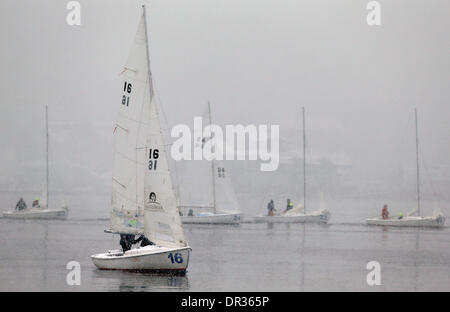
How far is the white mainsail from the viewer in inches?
1726

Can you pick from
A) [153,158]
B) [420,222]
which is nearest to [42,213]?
[420,222]

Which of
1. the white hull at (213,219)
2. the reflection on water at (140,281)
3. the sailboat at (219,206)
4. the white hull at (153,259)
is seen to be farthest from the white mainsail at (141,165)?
the sailboat at (219,206)

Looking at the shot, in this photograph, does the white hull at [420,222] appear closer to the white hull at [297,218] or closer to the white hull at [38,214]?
the white hull at [297,218]

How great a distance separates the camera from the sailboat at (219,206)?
8950cm

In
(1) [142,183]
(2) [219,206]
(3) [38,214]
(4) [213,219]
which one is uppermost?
(1) [142,183]

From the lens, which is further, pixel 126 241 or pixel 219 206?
pixel 219 206

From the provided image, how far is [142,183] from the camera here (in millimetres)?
44688

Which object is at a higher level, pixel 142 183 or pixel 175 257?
pixel 142 183

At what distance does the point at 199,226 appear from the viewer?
88438 millimetres

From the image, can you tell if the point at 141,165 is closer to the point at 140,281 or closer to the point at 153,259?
the point at 153,259

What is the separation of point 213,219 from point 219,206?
83.9 inches

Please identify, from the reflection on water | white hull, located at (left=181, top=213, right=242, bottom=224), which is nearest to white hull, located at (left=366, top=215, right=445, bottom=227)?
white hull, located at (left=181, top=213, right=242, bottom=224)
